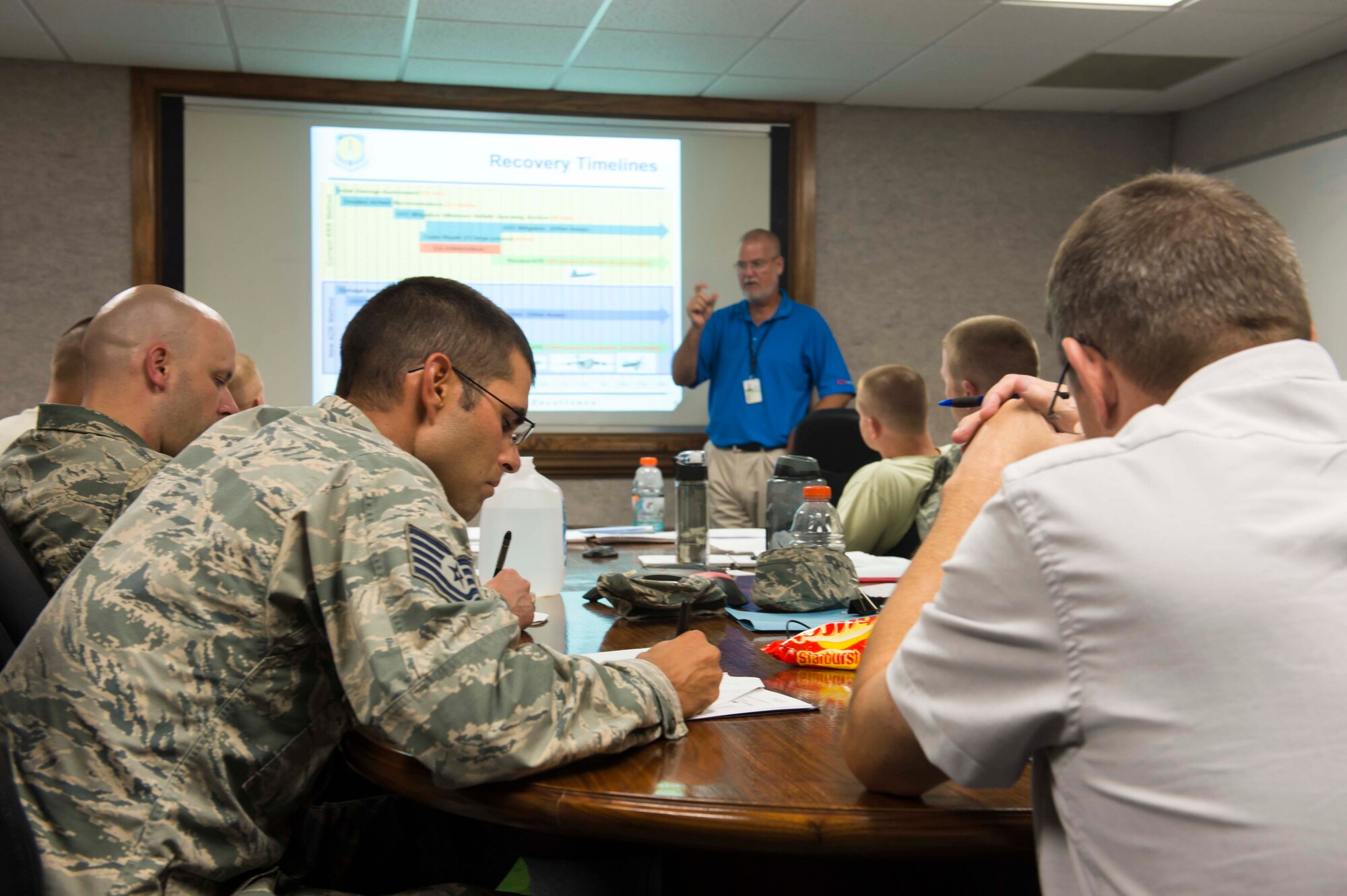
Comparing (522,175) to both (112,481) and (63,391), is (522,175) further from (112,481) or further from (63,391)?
(112,481)

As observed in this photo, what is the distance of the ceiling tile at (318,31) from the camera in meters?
4.10

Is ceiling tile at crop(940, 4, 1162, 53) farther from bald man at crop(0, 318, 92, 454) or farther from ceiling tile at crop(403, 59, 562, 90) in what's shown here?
bald man at crop(0, 318, 92, 454)

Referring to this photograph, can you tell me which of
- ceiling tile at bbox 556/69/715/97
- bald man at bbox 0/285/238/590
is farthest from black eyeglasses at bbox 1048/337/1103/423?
ceiling tile at bbox 556/69/715/97

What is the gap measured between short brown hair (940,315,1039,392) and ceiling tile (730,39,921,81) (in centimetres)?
219

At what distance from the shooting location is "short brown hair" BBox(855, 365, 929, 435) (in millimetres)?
2740

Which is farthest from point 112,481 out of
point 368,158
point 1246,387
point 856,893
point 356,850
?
point 368,158

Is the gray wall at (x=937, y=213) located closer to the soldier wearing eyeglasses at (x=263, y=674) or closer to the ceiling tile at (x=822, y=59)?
the ceiling tile at (x=822, y=59)

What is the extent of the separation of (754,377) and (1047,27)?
6.32 ft

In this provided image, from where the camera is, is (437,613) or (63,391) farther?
(63,391)

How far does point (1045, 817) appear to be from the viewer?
771 millimetres

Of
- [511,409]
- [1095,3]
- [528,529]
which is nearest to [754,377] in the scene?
[1095,3]

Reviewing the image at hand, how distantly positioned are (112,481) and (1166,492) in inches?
65.8

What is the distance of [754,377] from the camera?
16.3 ft

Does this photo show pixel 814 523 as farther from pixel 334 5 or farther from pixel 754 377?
pixel 334 5
